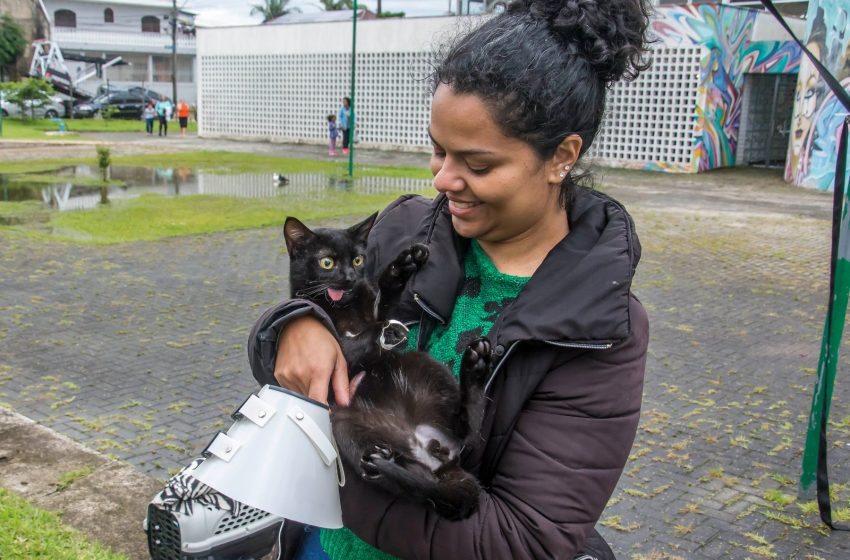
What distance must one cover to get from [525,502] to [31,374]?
18.2ft

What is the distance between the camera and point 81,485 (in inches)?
163

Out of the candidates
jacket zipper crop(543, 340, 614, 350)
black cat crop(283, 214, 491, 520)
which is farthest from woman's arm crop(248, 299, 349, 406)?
jacket zipper crop(543, 340, 614, 350)

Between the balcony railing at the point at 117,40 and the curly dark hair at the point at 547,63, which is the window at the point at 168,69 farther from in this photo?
the curly dark hair at the point at 547,63

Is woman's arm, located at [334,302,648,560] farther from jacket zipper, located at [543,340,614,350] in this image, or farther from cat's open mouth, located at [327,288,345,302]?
cat's open mouth, located at [327,288,345,302]

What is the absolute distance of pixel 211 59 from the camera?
33.3 meters

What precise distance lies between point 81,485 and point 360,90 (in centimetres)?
2667

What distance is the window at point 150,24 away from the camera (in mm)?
64750

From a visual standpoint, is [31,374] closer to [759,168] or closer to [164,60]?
[759,168]

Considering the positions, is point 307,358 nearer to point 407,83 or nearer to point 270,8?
point 407,83

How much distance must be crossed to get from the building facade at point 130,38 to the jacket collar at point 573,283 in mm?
57765

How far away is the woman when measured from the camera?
164 cm

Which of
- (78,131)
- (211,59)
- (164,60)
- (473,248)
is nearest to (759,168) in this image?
(211,59)

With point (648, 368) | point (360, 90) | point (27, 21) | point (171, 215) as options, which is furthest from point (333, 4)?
point (648, 368)

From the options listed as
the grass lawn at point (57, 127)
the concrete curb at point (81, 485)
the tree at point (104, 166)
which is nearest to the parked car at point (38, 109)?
the grass lawn at point (57, 127)
